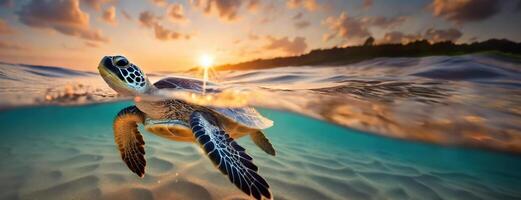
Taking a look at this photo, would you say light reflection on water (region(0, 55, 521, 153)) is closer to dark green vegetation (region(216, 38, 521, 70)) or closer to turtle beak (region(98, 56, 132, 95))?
dark green vegetation (region(216, 38, 521, 70))

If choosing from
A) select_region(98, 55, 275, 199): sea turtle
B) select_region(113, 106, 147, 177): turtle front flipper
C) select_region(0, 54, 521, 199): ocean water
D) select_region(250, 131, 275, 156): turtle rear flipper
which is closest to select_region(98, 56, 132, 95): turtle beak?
select_region(98, 55, 275, 199): sea turtle

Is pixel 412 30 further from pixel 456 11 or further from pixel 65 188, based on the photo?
pixel 65 188

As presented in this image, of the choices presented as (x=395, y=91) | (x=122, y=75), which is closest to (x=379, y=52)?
(x=395, y=91)

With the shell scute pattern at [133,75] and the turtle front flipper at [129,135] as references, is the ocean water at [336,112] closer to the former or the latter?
the turtle front flipper at [129,135]

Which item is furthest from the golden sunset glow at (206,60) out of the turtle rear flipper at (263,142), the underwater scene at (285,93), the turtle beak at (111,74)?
the turtle beak at (111,74)

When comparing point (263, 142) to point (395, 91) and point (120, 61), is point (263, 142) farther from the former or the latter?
point (395, 91)

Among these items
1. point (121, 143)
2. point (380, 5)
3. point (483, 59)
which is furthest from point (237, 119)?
point (483, 59)
